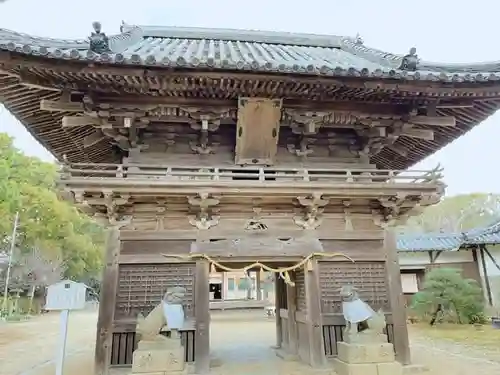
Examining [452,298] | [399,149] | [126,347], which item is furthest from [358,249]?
[452,298]

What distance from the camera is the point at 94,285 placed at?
119ft

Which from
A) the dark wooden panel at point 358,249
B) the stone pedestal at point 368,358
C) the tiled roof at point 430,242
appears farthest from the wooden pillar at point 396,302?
the tiled roof at point 430,242

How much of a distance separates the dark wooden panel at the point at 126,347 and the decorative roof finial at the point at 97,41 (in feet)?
14.0

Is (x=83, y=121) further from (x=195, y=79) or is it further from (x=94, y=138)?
(x=195, y=79)

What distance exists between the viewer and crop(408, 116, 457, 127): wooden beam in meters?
6.37

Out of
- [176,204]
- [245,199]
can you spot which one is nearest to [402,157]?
[245,199]

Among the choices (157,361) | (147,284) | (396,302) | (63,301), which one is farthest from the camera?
(396,302)

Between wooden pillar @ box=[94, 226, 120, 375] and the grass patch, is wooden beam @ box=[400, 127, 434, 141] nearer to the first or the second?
wooden pillar @ box=[94, 226, 120, 375]

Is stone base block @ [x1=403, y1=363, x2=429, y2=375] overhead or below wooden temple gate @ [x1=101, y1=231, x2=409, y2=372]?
below

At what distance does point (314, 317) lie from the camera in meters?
6.33

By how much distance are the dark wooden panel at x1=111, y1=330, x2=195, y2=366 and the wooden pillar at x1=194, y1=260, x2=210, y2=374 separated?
13cm

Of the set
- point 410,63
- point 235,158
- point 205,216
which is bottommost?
point 205,216

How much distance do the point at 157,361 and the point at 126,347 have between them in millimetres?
823

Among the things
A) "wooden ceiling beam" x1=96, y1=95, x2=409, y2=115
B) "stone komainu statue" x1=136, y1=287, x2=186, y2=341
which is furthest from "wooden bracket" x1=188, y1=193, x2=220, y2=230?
"wooden ceiling beam" x1=96, y1=95, x2=409, y2=115
